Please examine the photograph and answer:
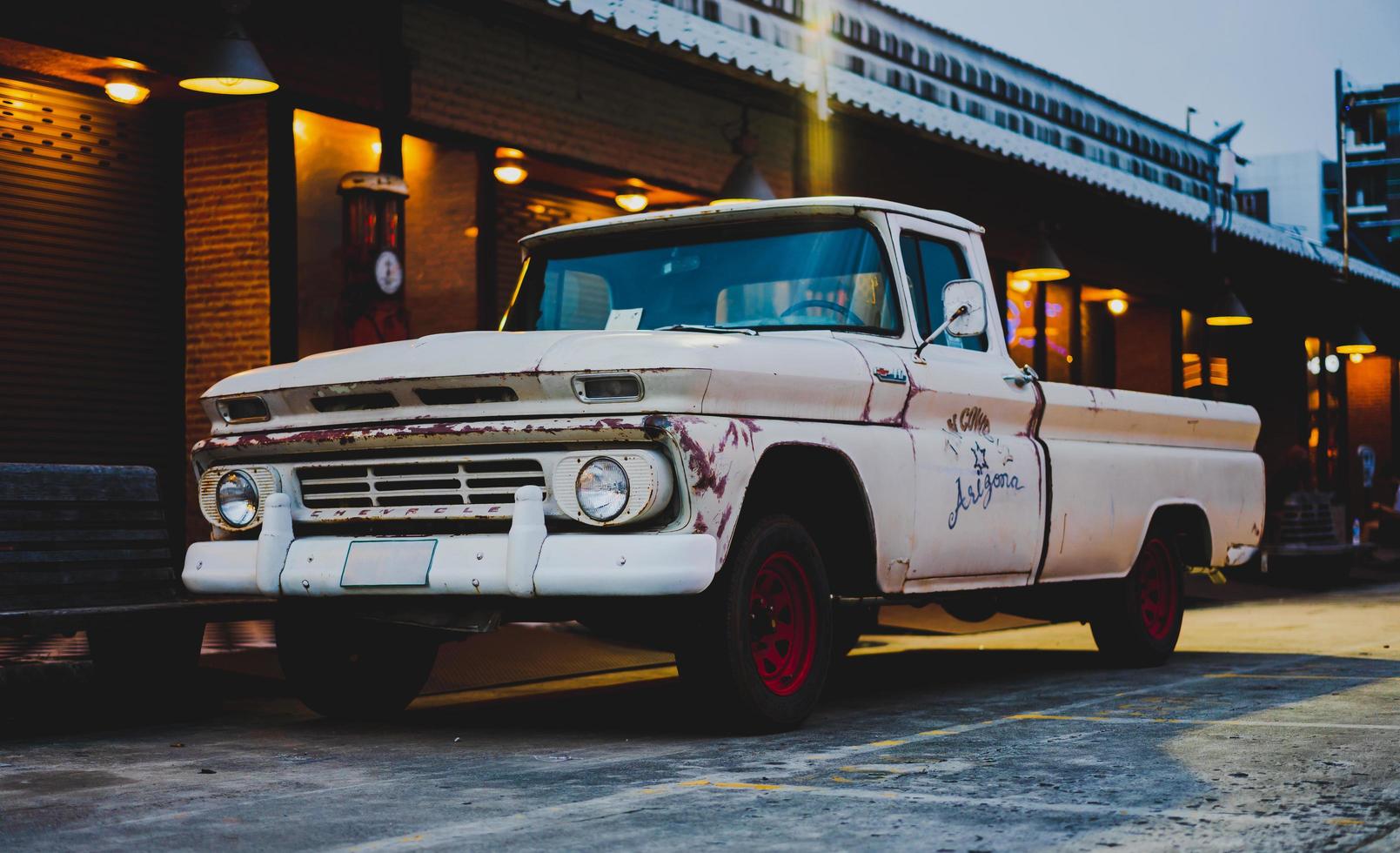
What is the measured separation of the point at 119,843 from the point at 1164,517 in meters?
6.32

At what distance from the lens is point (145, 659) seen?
710 centimetres

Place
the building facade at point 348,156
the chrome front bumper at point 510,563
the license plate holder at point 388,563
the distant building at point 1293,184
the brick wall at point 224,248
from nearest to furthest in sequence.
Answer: the chrome front bumper at point 510,563, the license plate holder at point 388,563, the building facade at point 348,156, the brick wall at point 224,248, the distant building at point 1293,184

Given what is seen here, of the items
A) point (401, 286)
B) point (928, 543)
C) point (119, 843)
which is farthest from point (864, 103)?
point (119, 843)

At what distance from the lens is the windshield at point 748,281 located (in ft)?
22.7

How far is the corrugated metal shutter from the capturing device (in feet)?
34.6

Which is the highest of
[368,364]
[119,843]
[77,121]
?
[77,121]

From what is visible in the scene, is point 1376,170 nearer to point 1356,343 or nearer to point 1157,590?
point 1356,343

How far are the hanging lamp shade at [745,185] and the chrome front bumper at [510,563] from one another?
723cm

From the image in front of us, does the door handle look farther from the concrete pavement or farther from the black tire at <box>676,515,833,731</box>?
the black tire at <box>676,515,833,731</box>

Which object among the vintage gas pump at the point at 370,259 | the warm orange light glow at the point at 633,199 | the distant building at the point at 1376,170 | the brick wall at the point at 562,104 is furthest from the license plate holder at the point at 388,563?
the distant building at the point at 1376,170

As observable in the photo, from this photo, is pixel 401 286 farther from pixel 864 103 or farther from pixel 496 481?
pixel 496 481

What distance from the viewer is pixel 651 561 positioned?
17.9 ft

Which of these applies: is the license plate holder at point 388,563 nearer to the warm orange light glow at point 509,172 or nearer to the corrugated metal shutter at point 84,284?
the corrugated metal shutter at point 84,284

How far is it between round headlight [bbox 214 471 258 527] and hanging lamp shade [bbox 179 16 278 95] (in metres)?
3.43
